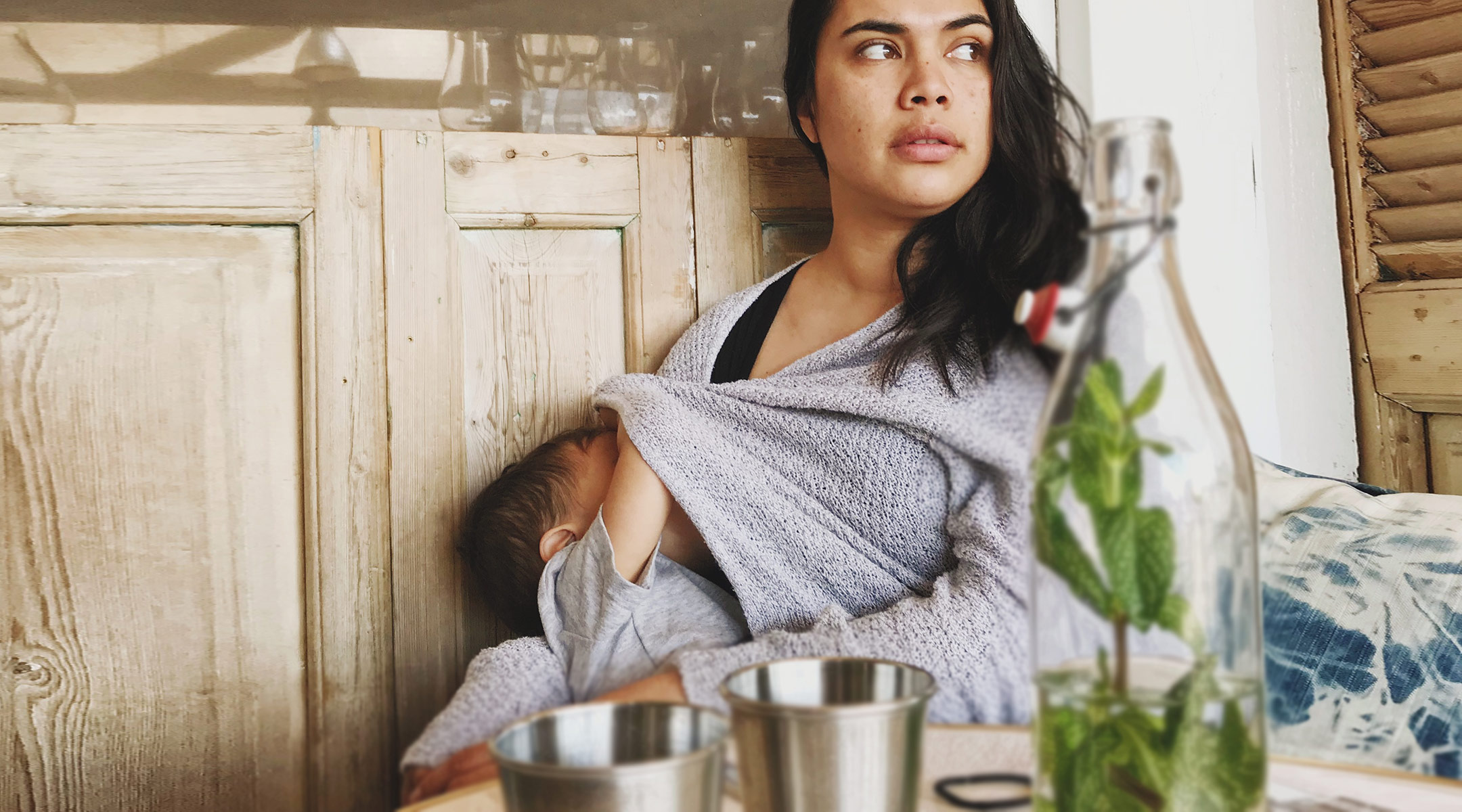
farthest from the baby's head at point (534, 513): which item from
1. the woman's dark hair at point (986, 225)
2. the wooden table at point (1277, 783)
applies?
the wooden table at point (1277, 783)

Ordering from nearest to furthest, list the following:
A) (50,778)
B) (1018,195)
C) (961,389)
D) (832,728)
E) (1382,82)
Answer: (832,728), (961,389), (1018,195), (50,778), (1382,82)

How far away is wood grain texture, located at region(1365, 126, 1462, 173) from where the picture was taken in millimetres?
1361

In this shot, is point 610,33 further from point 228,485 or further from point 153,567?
point 153,567

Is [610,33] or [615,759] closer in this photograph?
[615,759]

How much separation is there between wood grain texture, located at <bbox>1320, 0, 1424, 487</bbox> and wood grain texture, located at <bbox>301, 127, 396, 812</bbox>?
135 cm

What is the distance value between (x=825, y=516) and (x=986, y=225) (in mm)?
330

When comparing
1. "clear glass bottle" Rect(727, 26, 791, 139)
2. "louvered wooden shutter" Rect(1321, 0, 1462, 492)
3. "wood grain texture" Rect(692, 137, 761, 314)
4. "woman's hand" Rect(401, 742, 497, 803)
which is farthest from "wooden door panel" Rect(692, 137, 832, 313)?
"louvered wooden shutter" Rect(1321, 0, 1462, 492)

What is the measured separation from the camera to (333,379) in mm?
1171

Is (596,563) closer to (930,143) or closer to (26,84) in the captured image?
(930,143)

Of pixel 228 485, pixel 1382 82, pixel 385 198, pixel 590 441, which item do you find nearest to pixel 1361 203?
pixel 1382 82

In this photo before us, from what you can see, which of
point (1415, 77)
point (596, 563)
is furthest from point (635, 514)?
point (1415, 77)

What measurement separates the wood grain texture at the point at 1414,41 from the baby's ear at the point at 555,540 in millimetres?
1323

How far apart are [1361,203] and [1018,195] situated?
2.73 feet

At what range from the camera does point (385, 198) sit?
1.20 m
